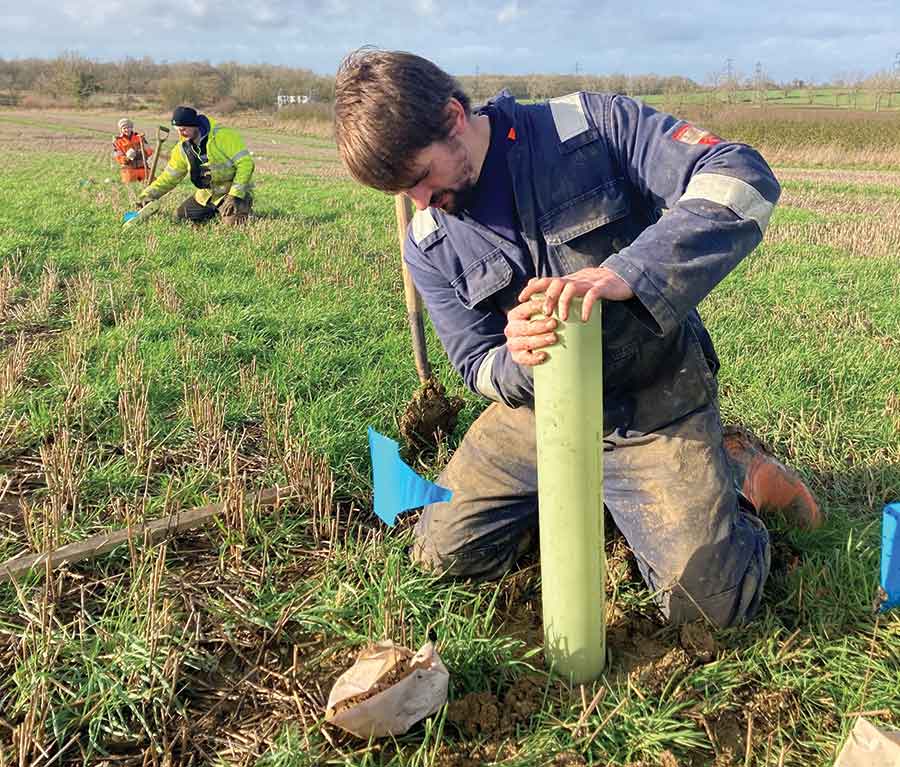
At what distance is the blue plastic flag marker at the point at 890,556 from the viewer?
209 centimetres

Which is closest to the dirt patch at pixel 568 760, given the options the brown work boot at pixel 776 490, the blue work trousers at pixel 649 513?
the blue work trousers at pixel 649 513

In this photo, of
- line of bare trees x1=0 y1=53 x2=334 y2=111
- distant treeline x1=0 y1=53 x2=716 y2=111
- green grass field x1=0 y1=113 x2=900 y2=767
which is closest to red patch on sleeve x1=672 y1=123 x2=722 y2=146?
green grass field x1=0 y1=113 x2=900 y2=767

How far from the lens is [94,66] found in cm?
6231

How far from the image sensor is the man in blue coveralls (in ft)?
6.93

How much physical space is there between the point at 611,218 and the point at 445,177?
582 mm

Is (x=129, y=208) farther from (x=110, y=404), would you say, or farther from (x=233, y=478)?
(x=233, y=478)

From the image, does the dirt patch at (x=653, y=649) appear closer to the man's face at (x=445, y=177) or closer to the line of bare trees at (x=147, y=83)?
the man's face at (x=445, y=177)

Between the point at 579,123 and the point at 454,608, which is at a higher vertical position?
the point at 579,123

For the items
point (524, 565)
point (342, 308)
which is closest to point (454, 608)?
point (524, 565)

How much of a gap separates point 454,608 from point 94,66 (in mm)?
72590

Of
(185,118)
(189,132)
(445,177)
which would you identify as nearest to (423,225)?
(445,177)

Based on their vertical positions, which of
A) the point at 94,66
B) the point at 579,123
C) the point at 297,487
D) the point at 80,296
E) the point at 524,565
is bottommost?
the point at 524,565

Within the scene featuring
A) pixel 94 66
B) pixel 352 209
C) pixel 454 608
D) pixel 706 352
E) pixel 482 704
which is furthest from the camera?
pixel 94 66

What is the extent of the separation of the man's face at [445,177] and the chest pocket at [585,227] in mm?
284
